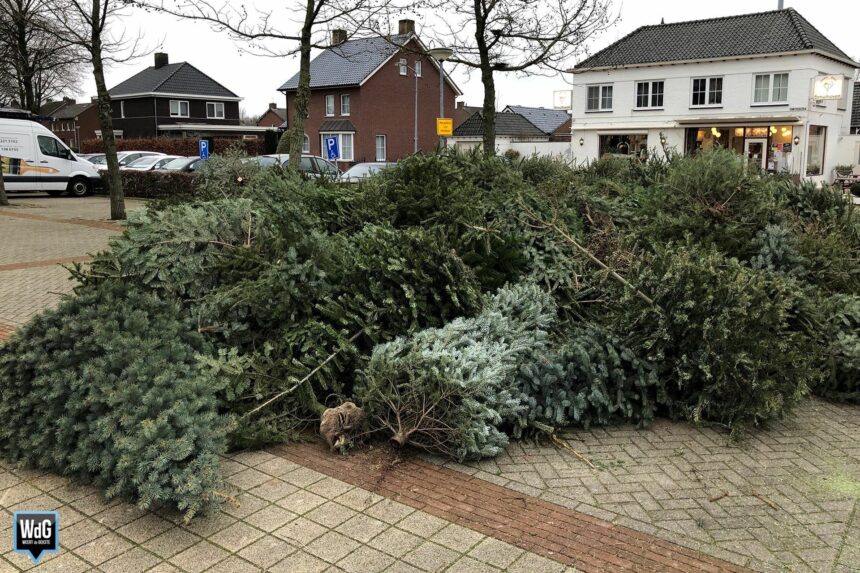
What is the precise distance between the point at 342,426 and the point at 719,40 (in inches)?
1508

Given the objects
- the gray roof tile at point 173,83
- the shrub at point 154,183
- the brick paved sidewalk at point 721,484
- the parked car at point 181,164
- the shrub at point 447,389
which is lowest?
the brick paved sidewalk at point 721,484

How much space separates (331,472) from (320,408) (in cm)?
58

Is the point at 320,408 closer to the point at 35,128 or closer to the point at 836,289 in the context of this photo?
the point at 836,289

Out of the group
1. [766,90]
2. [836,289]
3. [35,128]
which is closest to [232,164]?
[836,289]

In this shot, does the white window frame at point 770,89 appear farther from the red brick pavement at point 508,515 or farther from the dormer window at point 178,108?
the dormer window at point 178,108

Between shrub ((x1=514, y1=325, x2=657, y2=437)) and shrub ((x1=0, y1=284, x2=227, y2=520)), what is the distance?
1981 millimetres

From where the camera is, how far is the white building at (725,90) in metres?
35.0

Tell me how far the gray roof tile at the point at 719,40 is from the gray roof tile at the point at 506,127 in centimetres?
949

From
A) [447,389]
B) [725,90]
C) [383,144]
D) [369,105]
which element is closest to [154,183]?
[447,389]

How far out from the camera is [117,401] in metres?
3.75

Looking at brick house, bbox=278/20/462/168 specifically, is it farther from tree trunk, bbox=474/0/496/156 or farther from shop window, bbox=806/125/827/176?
tree trunk, bbox=474/0/496/156

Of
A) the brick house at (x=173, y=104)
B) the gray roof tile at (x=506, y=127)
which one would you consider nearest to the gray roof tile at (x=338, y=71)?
the gray roof tile at (x=506, y=127)

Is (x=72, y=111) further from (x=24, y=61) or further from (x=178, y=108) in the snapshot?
(x=24, y=61)

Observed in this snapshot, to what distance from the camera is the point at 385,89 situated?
5094 cm
